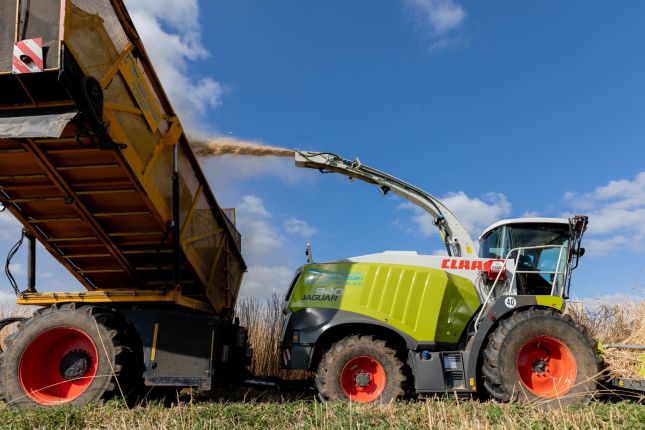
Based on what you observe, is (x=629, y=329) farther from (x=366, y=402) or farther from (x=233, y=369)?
(x=233, y=369)

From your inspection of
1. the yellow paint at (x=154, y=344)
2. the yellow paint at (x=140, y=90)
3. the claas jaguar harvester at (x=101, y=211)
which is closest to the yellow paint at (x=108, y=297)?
the claas jaguar harvester at (x=101, y=211)

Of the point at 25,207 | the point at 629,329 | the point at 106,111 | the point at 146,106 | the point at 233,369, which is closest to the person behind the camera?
the point at 106,111

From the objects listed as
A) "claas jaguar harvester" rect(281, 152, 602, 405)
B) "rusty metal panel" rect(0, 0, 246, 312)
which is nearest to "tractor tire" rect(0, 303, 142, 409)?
"rusty metal panel" rect(0, 0, 246, 312)

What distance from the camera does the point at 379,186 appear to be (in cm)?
785

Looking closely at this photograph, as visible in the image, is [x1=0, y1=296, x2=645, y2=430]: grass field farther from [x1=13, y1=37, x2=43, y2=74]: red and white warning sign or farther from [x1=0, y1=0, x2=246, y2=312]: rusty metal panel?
[x1=13, y1=37, x2=43, y2=74]: red and white warning sign

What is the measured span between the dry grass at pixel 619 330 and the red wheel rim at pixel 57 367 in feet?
20.2

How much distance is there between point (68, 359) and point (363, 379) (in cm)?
341

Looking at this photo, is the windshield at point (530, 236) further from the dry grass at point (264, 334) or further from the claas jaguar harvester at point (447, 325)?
the dry grass at point (264, 334)

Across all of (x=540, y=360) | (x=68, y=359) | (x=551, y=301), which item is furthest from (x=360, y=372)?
(x=68, y=359)

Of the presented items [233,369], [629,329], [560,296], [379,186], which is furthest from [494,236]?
[233,369]

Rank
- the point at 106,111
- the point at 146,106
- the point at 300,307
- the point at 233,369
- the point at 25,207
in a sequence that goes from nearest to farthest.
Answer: the point at 106,111, the point at 146,106, the point at 25,207, the point at 300,307, the point at 233,369

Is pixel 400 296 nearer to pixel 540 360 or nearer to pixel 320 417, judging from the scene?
pixel 540 360

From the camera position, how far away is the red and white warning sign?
158 inches

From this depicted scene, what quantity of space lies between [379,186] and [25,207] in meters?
4.84
